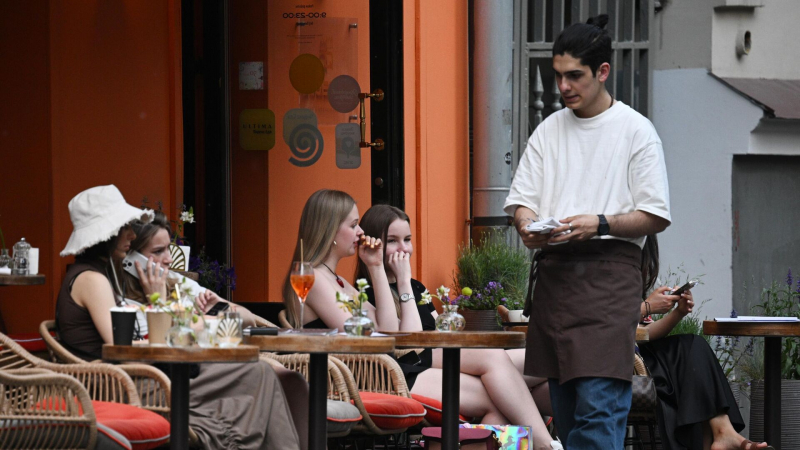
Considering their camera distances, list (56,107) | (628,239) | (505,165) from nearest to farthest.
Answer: (628,239) < (56,107) < (505,165)

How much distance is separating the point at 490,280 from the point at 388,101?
4.96 ft

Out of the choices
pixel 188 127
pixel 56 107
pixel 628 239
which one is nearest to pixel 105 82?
pixel 56 107

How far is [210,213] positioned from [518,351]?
9.27 ft

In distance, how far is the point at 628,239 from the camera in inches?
150

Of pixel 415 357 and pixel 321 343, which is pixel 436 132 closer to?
pixel 415 357

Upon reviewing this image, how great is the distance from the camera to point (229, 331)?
3.18 m

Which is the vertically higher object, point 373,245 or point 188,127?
point 188,127

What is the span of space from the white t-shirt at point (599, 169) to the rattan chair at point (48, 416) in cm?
161

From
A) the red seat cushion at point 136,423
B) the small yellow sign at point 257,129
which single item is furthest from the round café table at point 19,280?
the small yellow sign at point 257,129

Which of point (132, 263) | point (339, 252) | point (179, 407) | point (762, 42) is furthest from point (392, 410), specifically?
point (762, 42)

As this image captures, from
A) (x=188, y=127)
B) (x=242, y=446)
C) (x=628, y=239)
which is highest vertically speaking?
(x=188, y=127)

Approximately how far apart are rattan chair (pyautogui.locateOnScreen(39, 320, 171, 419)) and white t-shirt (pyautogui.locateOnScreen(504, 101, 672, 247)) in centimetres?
134

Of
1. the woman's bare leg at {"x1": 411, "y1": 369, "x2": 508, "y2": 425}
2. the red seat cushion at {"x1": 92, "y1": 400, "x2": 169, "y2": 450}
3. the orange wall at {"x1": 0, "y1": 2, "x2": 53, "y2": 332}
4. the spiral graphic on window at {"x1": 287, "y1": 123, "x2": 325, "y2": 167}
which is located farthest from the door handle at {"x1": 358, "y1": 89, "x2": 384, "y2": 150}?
the red seat cushion at {"x1": 92, "y1": 400, "x2": 169, "y2": 450}

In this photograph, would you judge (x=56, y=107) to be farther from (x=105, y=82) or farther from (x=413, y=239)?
(x=413, y=239)
